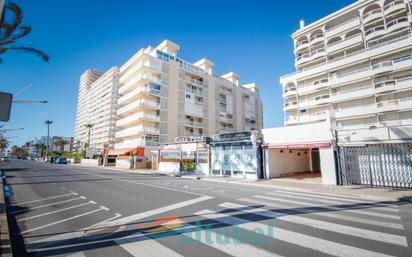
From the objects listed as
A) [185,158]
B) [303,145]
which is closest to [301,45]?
[303,145]

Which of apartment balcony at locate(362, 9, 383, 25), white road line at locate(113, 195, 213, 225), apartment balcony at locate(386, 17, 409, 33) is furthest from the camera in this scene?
apartment balcony at locate(362, 9, 383, 25)

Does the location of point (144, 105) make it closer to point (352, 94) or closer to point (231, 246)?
point (352, 94)

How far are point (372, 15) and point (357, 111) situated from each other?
606 inches

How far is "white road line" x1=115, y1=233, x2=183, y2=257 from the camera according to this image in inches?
152

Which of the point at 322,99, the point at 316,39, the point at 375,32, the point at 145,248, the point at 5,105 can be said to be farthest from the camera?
the point at 316,39

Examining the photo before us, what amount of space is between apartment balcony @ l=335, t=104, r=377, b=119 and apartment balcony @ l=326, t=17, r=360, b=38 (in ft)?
46.3

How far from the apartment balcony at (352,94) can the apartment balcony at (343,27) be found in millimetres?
11100

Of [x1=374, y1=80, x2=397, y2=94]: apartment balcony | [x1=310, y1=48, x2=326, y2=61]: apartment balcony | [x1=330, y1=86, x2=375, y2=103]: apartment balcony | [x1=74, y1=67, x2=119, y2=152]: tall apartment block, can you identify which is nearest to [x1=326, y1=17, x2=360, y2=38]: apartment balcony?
[x1=310, y1=48, x2=326, y2=61]: apartment balcony

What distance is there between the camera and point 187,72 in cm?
4838

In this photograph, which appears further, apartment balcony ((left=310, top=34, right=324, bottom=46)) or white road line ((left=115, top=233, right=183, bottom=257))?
apartment balcony ((left=310, top=34, right=324, bottom=46))

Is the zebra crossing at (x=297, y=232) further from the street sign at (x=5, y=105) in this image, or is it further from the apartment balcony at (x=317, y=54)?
the apartment balcony at (x=317, y=54)

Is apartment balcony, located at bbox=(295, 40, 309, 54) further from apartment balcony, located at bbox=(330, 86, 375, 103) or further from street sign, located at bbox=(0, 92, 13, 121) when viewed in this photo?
street sign, located at bbox=(0, 92, 13, 121)

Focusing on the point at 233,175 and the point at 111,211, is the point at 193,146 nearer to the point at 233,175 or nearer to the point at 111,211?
the point at 233,175

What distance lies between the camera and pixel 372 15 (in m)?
29.8
